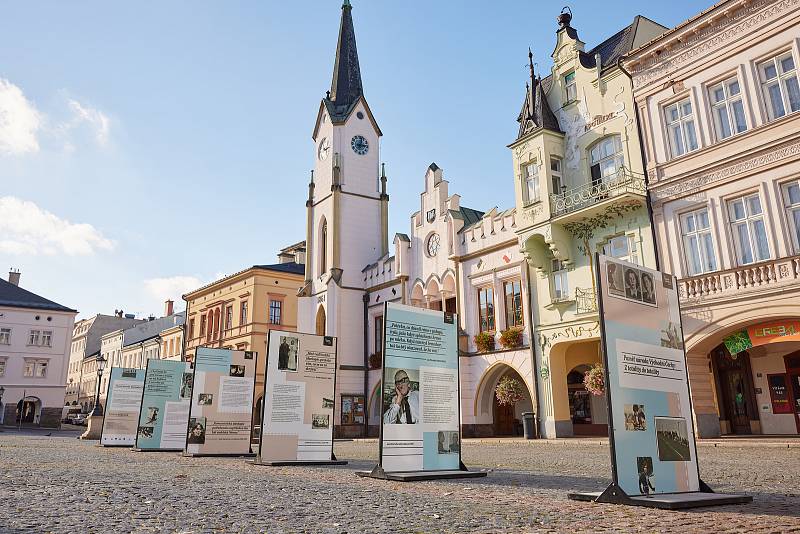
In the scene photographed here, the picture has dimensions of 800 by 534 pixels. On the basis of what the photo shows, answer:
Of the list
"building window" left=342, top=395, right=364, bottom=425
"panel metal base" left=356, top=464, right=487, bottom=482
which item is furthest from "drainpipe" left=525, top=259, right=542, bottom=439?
"panel metal base" left=356, top=464, right=487, bottom=482

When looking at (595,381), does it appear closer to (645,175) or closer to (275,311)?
(645,175)

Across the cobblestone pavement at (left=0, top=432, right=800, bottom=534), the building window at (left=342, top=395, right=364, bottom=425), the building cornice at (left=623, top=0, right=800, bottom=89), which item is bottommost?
the cobblestone pavement at (left=0, top=432, right=800, bottom=534)

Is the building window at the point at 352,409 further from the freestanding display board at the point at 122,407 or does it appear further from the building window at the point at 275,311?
the building window at the point at 275,311

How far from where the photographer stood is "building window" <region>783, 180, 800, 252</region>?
1645cm

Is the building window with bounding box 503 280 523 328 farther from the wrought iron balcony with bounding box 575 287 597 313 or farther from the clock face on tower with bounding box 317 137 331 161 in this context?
the clock face on tower with bounding box 317 137 331 161

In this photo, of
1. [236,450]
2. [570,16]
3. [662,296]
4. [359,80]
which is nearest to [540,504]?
[662,296]

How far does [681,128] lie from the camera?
19.7m

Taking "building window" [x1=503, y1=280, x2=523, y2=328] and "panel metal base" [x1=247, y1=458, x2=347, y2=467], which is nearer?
"panel metal base" [x1=247, y1=458, x2=347, y2=467]

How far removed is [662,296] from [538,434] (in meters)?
17.1

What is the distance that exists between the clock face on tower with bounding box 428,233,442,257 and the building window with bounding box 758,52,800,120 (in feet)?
49.4

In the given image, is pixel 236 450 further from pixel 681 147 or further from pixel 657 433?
pixel 681 147

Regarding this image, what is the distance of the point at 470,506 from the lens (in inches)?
253

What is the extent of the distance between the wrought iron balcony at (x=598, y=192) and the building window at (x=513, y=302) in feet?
13.6

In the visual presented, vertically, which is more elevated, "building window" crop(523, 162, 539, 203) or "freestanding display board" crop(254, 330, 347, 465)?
"building window" crop(523, 162, 539, 203)
